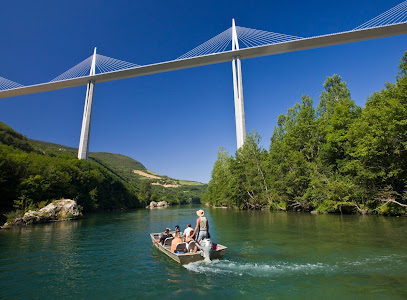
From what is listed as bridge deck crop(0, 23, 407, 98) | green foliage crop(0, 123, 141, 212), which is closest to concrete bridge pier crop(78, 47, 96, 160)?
bridge deck crop(0, 23, 407, 98)

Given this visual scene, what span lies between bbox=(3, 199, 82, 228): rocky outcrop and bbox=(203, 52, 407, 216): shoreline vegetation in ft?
102

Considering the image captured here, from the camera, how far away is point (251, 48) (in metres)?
48.7

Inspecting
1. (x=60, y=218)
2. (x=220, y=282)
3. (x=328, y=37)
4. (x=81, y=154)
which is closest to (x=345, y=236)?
(x=220, y=282)

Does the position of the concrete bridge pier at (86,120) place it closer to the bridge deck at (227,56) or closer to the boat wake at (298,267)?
the bridge deck at (227,56)

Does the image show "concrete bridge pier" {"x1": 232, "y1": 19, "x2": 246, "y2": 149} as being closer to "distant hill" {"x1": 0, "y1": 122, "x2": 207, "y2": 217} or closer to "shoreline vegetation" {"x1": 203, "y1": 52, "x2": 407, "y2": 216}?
"shoreline vegetation" {"x1": 203, "y1": 52, "x2": 407, "y2": 216}

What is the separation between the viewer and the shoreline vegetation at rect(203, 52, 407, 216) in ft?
73.5

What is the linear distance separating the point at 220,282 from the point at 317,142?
1377 inches

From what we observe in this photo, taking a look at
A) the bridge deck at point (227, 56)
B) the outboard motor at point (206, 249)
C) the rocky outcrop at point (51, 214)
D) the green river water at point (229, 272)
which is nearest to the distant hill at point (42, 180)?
the rocky outcrop at point (51, 214)

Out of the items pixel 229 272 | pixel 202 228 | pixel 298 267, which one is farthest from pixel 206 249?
pixel 298 267

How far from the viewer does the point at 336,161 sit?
32.2 m

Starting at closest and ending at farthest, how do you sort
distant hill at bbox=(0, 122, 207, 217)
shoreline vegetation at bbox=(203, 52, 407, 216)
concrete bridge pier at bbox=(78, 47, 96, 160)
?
shoreline vegetation at bbox=(203, 52, 407, 216), distant hill at bbox=(0, 122, 207, 217), concrete bridge pier at bbox=(78, 47, 96, 160)

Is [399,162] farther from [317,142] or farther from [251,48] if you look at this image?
[251,48]

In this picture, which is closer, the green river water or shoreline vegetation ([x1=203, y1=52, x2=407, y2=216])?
the green river water

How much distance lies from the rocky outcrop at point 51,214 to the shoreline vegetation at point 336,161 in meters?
30.9
